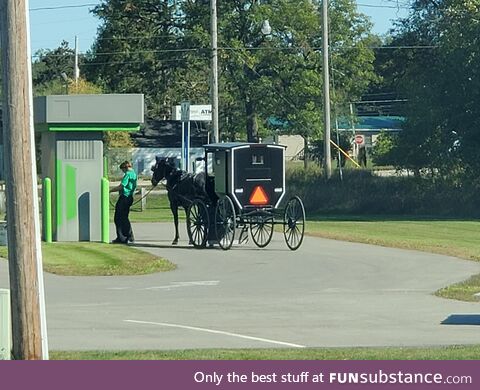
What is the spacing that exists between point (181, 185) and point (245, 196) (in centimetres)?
242

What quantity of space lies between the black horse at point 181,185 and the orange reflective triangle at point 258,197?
5.61 feet

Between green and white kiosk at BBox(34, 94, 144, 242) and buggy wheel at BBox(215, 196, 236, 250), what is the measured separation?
3.14 meters

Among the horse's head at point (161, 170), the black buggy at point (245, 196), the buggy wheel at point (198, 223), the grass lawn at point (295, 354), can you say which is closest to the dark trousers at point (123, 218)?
the horse's head at point (161, 170)

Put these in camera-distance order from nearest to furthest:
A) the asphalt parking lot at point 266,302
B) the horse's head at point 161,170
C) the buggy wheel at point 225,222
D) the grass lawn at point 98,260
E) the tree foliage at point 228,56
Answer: the asphalt parking lot at point 266,302
the grass lawn at point 98,260
the buggy wheel at point 225,222
the horse's head at point 161,170
the tree foliage at point 228,56

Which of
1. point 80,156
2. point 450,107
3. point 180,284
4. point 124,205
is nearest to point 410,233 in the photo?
point 124,205

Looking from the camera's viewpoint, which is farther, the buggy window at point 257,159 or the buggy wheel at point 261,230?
the buggy window at point 257,159

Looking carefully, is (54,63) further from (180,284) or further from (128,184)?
(180,284)

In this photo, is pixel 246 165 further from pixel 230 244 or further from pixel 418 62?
pixel 418 62

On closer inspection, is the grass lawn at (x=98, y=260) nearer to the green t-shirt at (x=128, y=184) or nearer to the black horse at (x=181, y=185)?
the green t-shirt at (x=128, y=184)

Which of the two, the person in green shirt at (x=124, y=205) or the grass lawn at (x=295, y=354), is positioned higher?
the person in green shirt at (x=124, y=205)

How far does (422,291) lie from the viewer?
781 inches

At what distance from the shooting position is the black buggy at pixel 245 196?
83.7ft

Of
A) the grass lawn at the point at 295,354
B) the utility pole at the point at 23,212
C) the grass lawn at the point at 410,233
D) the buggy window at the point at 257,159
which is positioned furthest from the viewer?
the grass lawn at the point at 410,233
